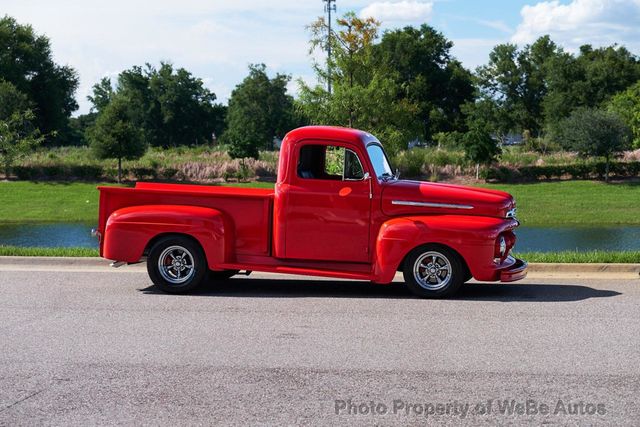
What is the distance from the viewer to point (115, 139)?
4309 centimetres

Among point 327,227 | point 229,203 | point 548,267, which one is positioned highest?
point 229,203

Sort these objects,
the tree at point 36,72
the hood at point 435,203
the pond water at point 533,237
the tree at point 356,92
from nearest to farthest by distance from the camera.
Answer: the hood at point 435,203 → the pond water at point 533,237 → the tree at point 356,92 → the tree at point 36,72

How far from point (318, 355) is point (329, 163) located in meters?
3.65

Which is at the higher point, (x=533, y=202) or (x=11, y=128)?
(x=11, y=128)

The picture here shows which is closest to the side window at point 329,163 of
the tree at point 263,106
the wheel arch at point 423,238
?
the wheel arch at point 423,238

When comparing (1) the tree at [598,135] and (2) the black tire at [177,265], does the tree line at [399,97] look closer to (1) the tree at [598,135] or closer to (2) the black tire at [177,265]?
(1) the tree at [598,135]

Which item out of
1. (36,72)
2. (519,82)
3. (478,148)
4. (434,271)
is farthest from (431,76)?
(434,271)

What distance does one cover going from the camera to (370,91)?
32.0m

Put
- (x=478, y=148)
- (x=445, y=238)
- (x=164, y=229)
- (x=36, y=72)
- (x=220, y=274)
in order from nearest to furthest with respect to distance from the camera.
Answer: (x=445, y=238) < (x=164, y=229) < (x=220, y=274) < (x=478, y=148) < (x=36, y=72)

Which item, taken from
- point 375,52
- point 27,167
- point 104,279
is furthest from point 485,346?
point 27,167

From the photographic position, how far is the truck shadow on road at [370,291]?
10.1 m

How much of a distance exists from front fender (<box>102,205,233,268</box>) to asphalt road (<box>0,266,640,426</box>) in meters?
0.51

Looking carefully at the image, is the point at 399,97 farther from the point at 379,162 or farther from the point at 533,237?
the point at 379,162

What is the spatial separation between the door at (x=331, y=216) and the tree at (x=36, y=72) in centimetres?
6616
